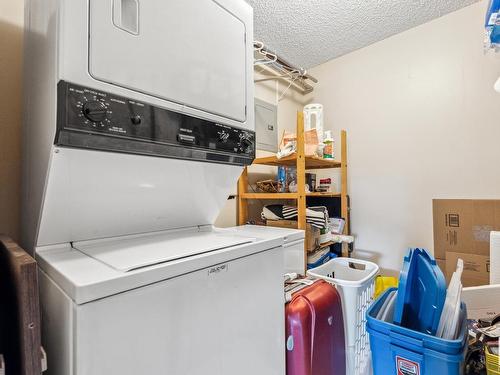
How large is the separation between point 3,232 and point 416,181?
8.91 ft

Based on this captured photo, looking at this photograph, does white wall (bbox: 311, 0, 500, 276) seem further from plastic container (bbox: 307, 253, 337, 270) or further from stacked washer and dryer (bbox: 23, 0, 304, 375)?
stacked washer and dryer (bbox: 23, 0, 304, 375)

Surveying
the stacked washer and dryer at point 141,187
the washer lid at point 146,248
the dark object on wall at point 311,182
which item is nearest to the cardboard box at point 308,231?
the dark object on wall at point 311,182

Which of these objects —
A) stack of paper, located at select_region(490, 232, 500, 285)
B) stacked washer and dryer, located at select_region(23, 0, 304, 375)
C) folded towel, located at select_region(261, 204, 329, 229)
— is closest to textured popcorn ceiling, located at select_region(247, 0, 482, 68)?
stacked washer and dryer, located at select_region(23, 0, 304, 375)

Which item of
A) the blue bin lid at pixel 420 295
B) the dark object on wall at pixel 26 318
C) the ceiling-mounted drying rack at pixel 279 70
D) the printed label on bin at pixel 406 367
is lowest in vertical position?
the printed label on bin at pixel 406 367

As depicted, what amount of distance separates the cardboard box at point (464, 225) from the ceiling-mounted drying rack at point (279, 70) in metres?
1.69

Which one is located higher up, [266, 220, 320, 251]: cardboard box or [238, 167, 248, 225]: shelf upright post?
[238, 167, 248, 225]: shelf upright post

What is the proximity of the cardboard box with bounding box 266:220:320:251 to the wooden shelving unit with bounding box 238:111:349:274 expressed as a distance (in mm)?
115

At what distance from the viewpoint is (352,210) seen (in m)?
2.54

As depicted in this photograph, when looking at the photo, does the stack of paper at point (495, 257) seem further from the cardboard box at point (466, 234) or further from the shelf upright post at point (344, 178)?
the shelf upright post at point (344, 178)

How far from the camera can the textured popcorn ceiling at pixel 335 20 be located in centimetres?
182

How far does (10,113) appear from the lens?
3.49 feet

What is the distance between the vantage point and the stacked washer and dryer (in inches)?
22.7

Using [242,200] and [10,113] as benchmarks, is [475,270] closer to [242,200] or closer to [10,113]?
[242,200]

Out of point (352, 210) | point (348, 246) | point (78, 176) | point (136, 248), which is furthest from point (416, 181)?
point (78, 176)
